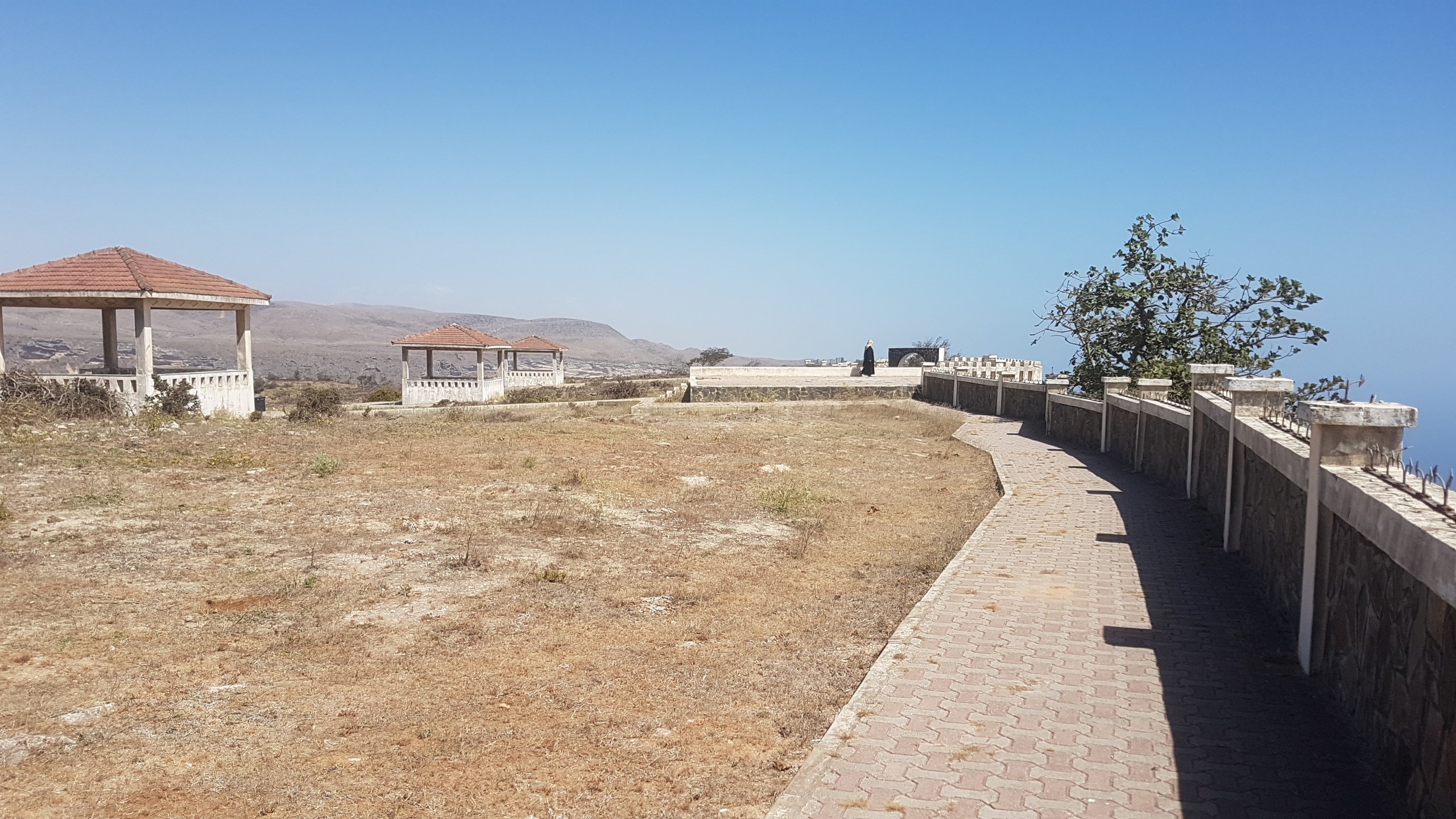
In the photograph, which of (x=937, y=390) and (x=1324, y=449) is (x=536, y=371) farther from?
(x=1324, y=449)

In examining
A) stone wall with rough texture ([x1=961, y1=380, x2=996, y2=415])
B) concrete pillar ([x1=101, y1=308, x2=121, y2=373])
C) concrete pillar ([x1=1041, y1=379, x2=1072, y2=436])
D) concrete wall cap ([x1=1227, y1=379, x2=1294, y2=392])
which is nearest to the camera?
concrete wall cap ([x1=1227, y1=379, x2=1294, y2=392])

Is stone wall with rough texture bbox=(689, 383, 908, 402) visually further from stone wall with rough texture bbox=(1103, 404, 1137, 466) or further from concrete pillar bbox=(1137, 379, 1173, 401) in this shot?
concrete pillar bbox=(1137, 379, 1173, 401)

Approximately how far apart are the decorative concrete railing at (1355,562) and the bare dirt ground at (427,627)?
2.85 m

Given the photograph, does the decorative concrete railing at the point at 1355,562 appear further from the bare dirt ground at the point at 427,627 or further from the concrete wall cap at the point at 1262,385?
the bare dirt ground at the point at 427,627

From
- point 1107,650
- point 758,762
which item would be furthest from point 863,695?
point 1107,650

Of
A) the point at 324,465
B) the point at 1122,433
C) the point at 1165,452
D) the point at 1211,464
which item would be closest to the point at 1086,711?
the point at 1211,464

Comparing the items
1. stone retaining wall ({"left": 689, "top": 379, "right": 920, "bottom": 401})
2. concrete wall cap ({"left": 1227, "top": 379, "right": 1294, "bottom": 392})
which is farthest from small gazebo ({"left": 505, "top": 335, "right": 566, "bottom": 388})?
concrete wall cap ({"left": 1227, "top": 379, "right": 1294, "bottom": 392})

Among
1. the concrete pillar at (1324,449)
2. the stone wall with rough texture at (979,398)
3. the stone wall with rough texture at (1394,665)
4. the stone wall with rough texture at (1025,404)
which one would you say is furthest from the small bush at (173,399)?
the stone wall with rough texture at (979,398)

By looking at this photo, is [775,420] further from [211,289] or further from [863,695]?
[863,695]

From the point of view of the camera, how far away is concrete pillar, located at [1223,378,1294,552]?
909 cm

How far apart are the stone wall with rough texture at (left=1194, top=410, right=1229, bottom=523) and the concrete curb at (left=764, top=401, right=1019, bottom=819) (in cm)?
293

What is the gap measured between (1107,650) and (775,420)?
21859mm

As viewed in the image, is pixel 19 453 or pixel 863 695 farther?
pixel 19 453

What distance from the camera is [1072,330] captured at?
26.2 metres
